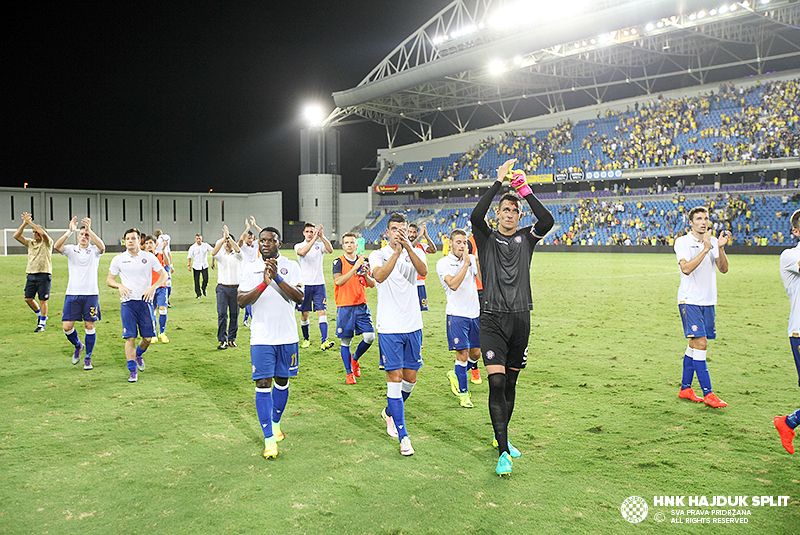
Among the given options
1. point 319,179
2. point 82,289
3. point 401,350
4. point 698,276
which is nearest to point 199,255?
point 82,289

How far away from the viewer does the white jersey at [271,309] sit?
5.64m

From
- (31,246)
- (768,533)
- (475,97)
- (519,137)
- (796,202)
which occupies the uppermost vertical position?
(475,97)

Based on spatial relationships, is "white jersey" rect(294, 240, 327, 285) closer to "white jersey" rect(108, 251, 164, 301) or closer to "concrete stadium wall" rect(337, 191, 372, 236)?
"white jersey" rect(108, 251, 164, 301)

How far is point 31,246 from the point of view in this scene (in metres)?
13.3

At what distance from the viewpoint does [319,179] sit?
69.1m

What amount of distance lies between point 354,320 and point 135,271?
3395 mm

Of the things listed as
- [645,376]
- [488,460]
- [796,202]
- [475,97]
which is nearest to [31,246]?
[488,460]

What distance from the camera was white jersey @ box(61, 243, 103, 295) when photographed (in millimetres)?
9414

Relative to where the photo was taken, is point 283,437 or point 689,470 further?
point 283,437

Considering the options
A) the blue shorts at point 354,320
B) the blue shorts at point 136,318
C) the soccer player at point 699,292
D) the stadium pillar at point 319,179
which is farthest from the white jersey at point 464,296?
the stadium pillar at point 319,179

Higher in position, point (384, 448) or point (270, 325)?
point (270, 325)

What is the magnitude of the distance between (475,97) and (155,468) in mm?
56689

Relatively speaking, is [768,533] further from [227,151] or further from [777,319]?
[227,151]

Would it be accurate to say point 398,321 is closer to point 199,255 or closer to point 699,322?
point 699,322
